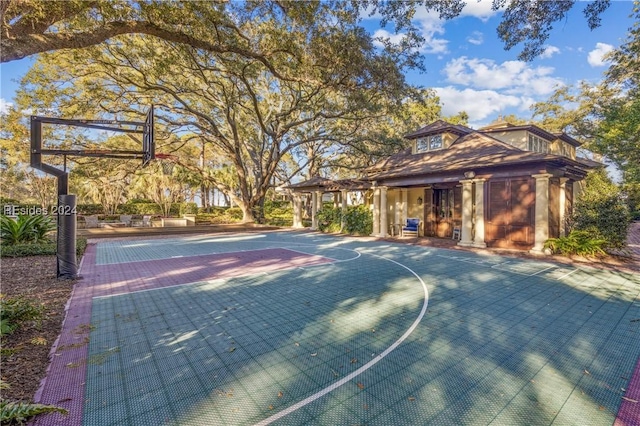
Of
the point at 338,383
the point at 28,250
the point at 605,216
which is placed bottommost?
the point at 338,383

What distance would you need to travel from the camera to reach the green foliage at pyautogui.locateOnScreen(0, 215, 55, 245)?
10422 millimetres

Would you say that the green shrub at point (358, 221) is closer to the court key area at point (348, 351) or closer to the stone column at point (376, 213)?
the stone column at point (376, 213)

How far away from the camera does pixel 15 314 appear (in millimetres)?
4250

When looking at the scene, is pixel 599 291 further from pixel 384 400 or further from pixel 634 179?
pixel 634 179

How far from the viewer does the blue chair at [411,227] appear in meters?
16.1

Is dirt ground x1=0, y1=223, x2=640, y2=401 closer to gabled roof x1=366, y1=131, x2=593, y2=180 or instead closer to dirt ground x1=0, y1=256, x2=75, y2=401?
dirt ground x1=0, y1=256, x2=75, y2=401

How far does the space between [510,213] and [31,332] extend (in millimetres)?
14617

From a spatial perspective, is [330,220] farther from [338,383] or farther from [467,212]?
[338,383]

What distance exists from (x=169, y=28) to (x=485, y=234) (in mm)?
13829

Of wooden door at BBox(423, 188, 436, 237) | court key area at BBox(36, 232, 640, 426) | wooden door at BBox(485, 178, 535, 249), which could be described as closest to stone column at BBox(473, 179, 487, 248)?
wooden door at BBox(485, 178, 535, 249)

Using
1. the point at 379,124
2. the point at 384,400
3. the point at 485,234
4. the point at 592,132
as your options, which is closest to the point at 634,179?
the point at 592,132

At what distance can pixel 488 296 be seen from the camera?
5.83m

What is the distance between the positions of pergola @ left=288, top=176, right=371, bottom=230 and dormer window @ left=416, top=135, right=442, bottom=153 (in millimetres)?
3862

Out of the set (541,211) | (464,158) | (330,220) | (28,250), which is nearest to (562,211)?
(541,211)
